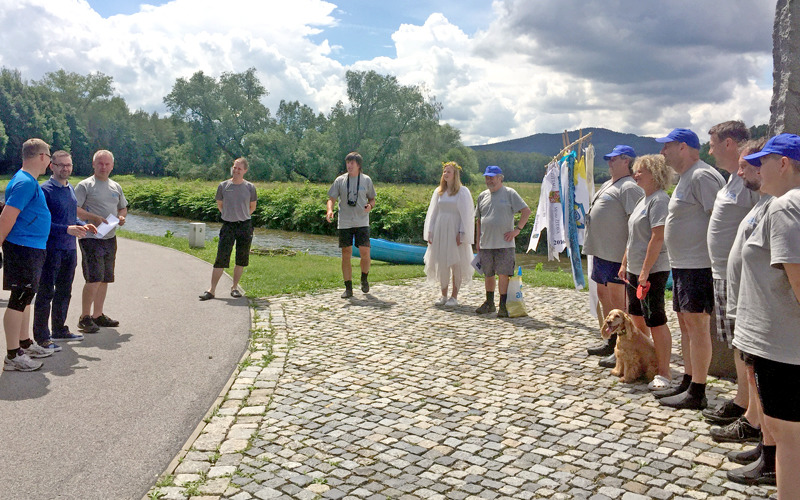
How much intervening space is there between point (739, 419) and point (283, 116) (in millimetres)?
86865

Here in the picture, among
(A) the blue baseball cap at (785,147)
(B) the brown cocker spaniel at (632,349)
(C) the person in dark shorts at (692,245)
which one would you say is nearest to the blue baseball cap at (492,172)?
(B) the brown cocker spaniel at (632,349)

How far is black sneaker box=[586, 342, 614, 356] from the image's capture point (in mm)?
7590

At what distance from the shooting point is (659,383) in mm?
6215

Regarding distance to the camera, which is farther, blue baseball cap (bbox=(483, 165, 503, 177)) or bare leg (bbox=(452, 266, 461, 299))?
bare leg (bbox=(452, 266, 461, 299))

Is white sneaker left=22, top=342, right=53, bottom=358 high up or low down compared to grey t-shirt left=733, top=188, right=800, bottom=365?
down

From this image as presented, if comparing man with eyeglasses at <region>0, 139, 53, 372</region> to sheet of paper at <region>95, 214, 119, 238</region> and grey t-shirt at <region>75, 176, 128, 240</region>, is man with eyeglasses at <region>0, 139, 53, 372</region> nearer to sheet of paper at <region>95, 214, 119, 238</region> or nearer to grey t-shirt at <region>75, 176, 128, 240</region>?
sheet of paper at <region>95, 214, 119, 238</region>

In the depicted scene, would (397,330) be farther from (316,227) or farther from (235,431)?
(316,227)

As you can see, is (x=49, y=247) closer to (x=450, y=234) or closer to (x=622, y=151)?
(x=450, y=234)

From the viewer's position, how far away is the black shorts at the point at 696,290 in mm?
5449

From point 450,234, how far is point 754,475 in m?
6.78

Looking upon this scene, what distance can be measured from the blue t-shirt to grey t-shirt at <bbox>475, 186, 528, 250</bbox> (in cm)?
562

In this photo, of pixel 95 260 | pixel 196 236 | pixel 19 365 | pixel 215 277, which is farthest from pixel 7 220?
pixel 196 236

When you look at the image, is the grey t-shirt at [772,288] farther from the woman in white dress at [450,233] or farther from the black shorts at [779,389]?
the woman in white dress at [450,233]

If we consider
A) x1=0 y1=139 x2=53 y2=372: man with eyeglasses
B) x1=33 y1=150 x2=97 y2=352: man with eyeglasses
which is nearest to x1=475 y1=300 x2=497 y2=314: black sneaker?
x1=33 y1=150 x2=97 y2=352: man with eyeglasses
